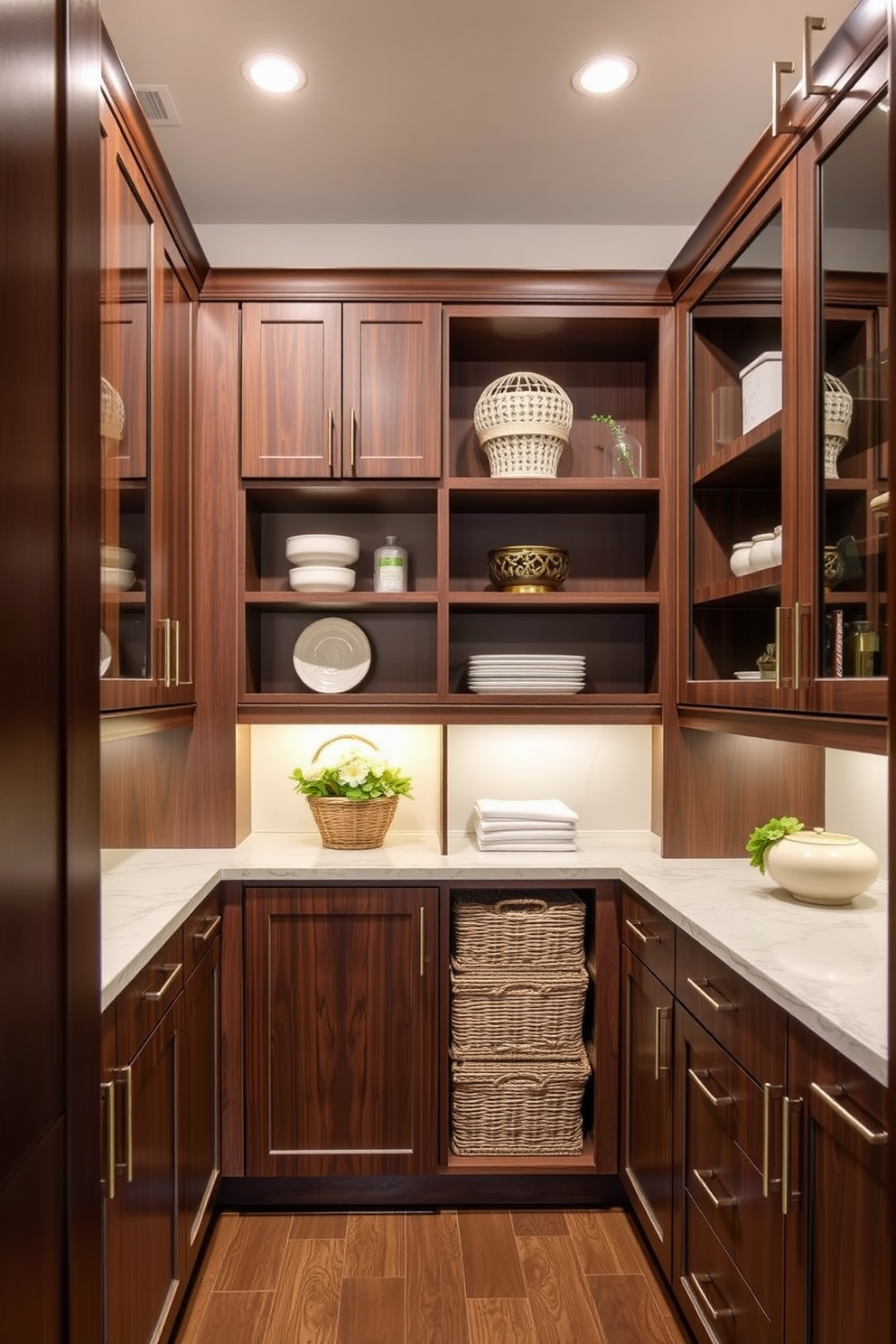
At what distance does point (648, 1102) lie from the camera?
7.22 ft

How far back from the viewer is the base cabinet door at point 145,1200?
4.90ft

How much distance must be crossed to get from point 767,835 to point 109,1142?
151 cm

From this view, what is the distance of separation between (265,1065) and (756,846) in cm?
141

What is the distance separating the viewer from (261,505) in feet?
9.29

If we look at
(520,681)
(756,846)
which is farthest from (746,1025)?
(520,681)

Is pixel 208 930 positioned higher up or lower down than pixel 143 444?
lower down

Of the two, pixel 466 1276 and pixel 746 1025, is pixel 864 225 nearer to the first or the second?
pixel 746 1025

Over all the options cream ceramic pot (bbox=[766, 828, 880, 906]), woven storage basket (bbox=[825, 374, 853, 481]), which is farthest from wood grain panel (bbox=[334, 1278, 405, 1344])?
woven storage basket (bbox=[825, 374, 853, 481])

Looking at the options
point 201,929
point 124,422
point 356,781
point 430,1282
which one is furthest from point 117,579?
point 430,1282

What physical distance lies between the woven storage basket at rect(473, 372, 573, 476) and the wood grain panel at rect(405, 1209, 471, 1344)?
209 centimetres

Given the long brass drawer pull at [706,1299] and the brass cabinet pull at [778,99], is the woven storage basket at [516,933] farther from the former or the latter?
the brass cabinet pull at [778,99]

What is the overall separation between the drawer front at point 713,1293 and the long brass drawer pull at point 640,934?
538mm

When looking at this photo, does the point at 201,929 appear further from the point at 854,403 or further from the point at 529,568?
the point at 854,403

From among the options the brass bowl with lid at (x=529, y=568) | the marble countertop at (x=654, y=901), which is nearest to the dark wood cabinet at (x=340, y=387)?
the brass bowl with lid at (x=529, y=568)
